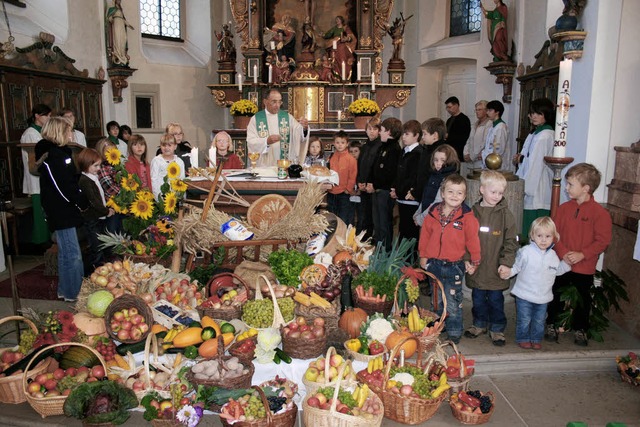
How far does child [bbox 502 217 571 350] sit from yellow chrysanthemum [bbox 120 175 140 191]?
3.65 metres

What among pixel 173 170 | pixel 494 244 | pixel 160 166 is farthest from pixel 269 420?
pixel 160 166

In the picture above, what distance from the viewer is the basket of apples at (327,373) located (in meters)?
3.25

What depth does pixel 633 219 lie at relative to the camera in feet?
15.6

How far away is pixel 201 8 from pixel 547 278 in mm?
12456

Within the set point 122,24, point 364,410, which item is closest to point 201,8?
point 122,24

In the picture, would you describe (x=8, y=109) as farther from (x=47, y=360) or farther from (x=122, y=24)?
(x=47, y=360)

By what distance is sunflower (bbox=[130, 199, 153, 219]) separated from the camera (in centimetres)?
549

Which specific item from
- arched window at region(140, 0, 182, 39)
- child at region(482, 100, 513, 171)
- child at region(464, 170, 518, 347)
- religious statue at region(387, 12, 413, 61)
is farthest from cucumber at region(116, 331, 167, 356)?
arched window at region(140, 0, 182, 39)

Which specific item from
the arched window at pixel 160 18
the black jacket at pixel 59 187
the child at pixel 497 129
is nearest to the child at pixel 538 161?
the child at pixel 497 129

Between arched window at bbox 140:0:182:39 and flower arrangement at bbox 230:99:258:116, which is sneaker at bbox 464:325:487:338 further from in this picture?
arched window at bbox 140:0:182:39

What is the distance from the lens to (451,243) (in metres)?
4.35

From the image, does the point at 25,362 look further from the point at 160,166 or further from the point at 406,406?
the point at 160,166

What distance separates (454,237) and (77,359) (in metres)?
2.90

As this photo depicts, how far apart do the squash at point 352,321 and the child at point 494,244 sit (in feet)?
3.25
